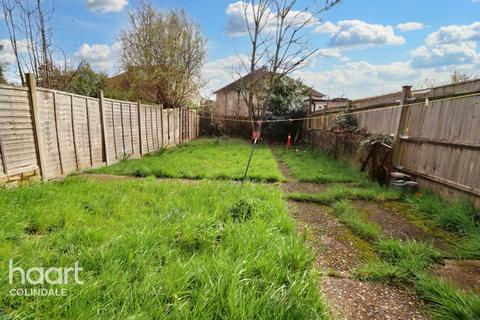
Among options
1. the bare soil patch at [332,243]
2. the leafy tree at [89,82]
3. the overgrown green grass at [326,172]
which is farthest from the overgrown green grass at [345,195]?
the leafy tree at [89,82]

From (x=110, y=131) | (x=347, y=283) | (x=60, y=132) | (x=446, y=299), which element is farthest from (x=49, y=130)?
(x=446, y=299)

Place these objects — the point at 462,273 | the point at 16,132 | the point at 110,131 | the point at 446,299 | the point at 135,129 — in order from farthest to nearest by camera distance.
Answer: the point at 135,129
the point at 110,131
the point at 16,132
the point at 462,273
the point at 446,299

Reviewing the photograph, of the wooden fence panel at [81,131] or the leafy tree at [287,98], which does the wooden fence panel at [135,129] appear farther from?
the leafy tree at [287,98]

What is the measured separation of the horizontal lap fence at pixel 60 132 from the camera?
3.93 metres

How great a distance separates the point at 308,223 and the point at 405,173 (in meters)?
3.04

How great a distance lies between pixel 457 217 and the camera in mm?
3357

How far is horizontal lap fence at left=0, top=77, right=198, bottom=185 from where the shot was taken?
393 centimetres

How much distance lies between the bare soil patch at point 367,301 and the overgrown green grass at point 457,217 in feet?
3.97

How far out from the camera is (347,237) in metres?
3.04

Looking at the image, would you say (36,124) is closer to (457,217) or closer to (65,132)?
(65,132)

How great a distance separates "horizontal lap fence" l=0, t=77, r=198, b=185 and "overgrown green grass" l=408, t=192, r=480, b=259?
6160 mm

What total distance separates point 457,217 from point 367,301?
2.45 metres

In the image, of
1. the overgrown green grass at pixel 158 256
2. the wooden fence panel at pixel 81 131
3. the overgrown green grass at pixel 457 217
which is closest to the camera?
the overgrown green grass at pixel 158 256

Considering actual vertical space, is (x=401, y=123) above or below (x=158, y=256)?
above
